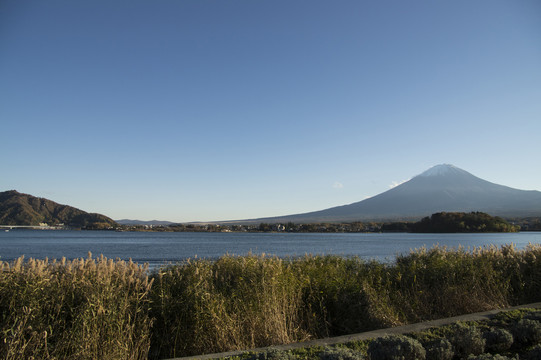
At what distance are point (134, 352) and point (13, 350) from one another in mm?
1314

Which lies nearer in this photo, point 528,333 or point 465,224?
point 528,333

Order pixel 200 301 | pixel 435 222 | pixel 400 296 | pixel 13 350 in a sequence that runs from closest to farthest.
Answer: pixel 13 350, pixel 200 301, pixel 400 296, pixel 435 222

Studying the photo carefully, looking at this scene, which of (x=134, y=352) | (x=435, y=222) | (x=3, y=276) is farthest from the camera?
(x=435, y=222)

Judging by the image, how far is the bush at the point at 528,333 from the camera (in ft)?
15.3

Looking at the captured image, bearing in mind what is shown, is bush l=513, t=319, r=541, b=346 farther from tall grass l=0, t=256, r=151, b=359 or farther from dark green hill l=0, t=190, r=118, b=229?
dark green hill l=0, t=190, r=118, b=229

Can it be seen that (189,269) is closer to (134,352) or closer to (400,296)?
(134,352)

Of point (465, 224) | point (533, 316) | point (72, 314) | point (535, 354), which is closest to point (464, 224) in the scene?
point (465, 224)

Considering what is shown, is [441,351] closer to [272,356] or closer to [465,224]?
[272,356]

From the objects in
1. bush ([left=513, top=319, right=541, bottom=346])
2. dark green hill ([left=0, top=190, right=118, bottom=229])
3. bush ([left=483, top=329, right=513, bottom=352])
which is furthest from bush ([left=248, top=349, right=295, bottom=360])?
dark green hill ([left=0, top=190, right=118, bottom=229])

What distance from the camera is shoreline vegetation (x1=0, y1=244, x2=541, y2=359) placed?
189 inches

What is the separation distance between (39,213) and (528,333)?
124m

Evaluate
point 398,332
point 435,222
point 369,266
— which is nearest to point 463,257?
point 369,266

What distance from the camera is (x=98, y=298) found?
4891 millimetres

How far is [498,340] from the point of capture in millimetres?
4594
